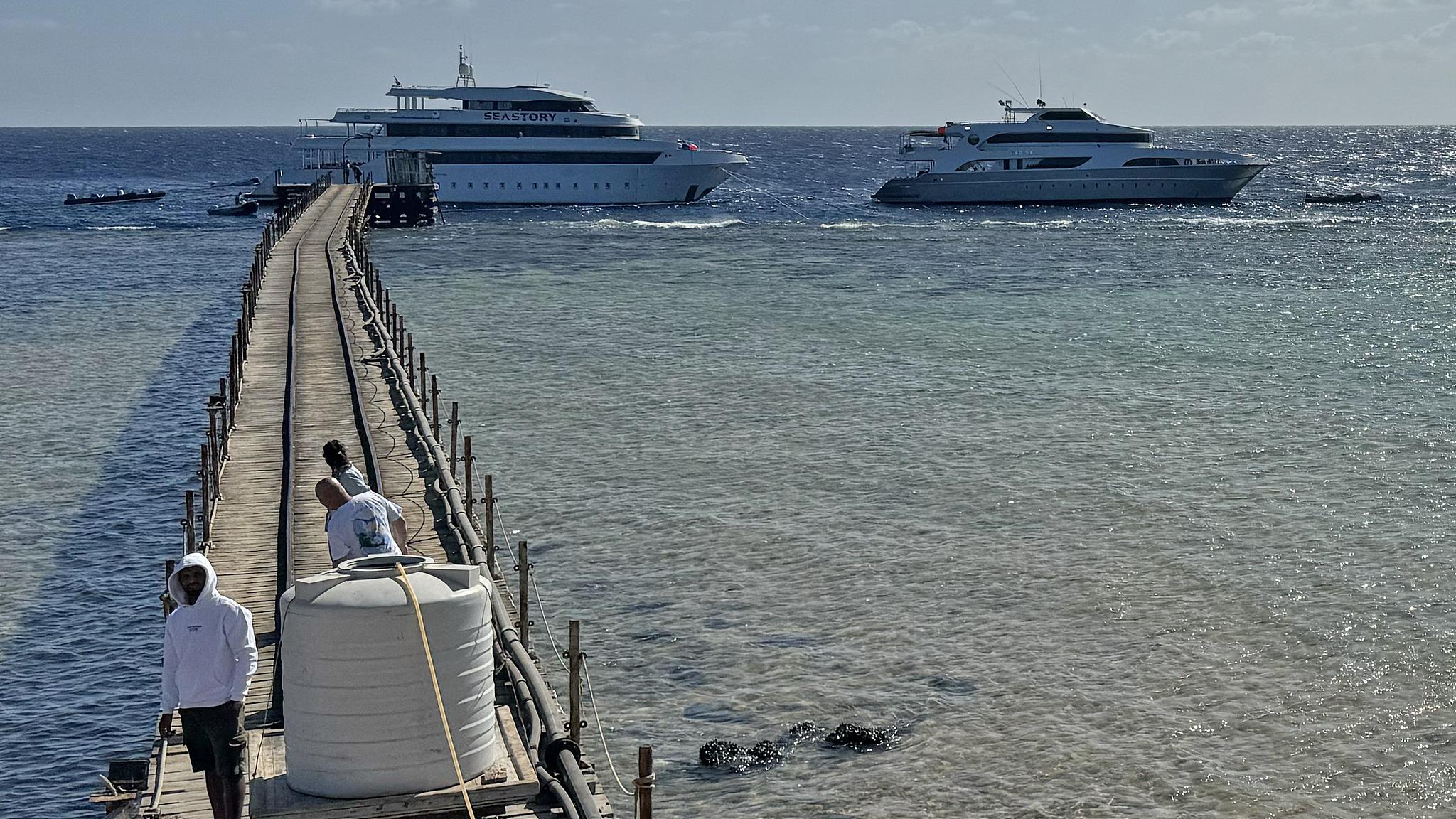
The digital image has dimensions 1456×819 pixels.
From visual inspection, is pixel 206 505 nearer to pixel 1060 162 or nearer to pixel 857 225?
pixel 857 225

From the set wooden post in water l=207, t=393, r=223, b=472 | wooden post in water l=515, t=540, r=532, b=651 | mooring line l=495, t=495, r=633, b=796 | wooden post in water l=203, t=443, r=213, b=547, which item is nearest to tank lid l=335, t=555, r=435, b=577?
mooring line l=495, t=495, r=633, b=796

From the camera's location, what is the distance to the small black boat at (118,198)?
87.1m

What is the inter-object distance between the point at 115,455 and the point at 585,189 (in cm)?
5893

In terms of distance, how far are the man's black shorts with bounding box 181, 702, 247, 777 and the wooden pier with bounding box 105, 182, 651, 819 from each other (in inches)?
11.6

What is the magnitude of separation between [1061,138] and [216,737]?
265ft

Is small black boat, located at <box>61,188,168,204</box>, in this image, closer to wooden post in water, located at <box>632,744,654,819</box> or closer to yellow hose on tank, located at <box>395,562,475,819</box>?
yellow hose on tank, located at <box>395,562,475,819</box>

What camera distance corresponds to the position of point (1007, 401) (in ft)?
91.0

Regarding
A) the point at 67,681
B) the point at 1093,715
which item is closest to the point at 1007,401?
the point at 1093,715

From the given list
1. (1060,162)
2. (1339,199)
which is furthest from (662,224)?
(1339,199)

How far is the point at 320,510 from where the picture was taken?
15.3 metres

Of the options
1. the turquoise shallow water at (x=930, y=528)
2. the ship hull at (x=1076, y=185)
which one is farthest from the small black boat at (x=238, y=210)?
the turquoise shallow water at (x=930, y=528)

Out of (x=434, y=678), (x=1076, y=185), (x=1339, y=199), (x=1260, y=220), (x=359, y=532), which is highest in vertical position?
(x=1076, y=185)

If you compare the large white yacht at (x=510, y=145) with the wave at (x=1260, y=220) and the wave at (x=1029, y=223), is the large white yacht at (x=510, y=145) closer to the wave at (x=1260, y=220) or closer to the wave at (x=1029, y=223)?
the wave at (x=1029, y=223)

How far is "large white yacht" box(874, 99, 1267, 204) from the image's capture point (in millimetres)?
84000
